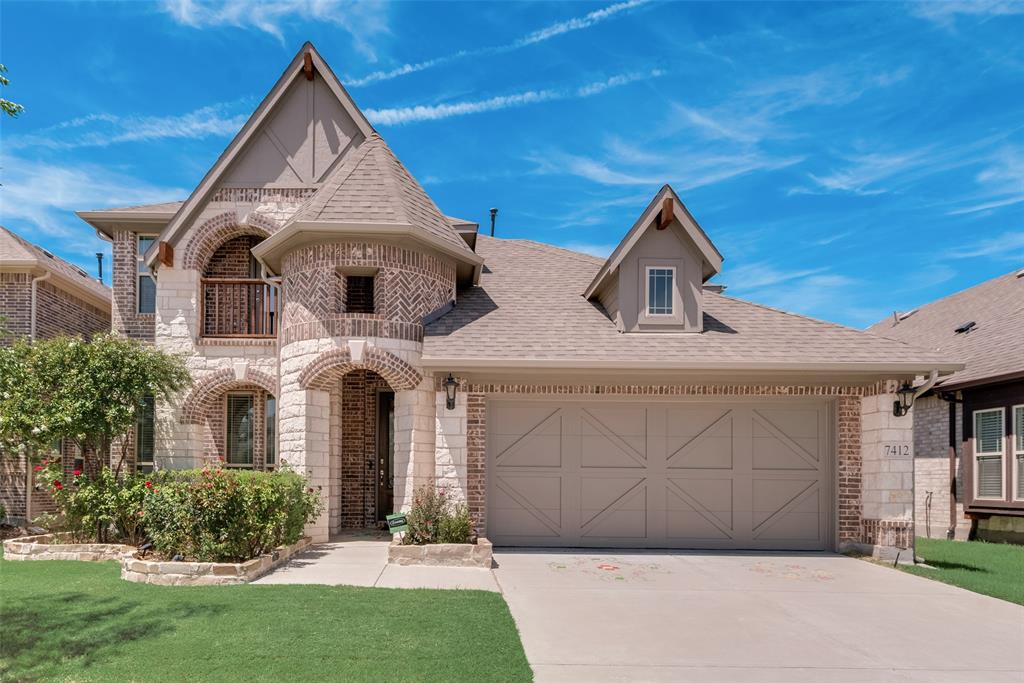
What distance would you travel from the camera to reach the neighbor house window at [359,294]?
12.8 m

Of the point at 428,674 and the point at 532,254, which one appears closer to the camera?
the point at 428,674

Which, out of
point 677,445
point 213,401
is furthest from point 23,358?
point 677,445

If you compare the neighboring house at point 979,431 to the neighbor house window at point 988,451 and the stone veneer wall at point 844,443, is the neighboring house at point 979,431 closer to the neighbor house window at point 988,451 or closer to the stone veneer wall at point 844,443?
the neighbor house window at point 988,451

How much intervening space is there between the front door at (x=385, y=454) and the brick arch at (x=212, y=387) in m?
2.11

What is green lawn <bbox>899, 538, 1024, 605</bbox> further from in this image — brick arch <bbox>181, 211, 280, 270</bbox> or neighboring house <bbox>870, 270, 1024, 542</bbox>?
brick arch <bbox>181, 211, 280, 270</bbox>

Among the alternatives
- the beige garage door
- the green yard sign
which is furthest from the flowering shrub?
the beige garage door

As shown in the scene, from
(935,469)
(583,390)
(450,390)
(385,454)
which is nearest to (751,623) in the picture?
(583,390)

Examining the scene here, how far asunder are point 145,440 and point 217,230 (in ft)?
14.8

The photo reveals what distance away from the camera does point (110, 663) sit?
554 cm

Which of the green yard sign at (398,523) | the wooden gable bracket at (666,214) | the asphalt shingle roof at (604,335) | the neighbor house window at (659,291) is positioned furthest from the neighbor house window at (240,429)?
the wooden gable bracket at (666,214)

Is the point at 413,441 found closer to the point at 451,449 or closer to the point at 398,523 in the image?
the point at 451,449

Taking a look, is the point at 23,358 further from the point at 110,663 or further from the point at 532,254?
the point at 532,254

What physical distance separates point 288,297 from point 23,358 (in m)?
4.48

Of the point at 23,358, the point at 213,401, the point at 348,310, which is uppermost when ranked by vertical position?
the point at 348,310
